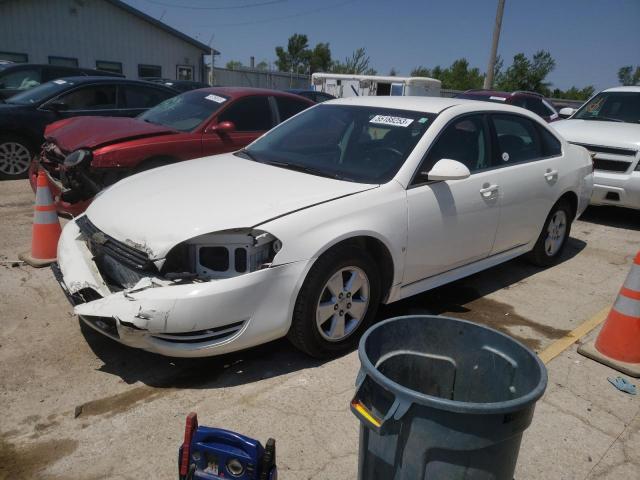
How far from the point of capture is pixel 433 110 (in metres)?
4.04

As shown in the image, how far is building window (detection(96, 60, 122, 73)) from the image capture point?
22.2m

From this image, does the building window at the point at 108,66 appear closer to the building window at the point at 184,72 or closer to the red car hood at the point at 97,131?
the building window at the point at 184,72

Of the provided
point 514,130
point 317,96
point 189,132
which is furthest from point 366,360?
point 317,96

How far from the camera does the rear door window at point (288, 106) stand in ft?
23.0

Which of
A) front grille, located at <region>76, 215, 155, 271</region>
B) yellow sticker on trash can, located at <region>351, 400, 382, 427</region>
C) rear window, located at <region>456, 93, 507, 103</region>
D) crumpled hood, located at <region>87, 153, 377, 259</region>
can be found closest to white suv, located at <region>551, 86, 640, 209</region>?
rear window, located at <region>456, 93, 507, 103</region>

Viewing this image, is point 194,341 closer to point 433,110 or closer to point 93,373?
point 93,373

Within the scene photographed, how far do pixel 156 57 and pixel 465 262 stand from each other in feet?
76.3

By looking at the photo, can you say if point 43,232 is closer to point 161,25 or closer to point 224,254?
point 224,254

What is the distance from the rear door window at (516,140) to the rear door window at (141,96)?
5.76 meters

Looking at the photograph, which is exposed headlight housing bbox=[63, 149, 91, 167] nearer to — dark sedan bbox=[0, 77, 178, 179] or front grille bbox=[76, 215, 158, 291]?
front grille bbox=[76, 215, 158, 291]

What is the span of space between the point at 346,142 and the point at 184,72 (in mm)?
23617

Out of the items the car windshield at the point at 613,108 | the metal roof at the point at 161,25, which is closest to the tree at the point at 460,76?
the metal roof at the point at 161,25

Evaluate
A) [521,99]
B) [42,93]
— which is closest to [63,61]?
[42,93]

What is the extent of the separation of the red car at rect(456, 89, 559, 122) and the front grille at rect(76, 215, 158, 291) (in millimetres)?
9883
